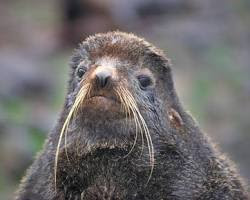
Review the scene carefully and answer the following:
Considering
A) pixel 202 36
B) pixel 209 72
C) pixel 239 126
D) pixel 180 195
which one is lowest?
pixel 180 195

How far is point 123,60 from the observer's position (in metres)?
7.21

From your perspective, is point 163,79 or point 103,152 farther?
point 163,79

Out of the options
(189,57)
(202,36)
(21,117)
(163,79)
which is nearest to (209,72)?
(189,57)

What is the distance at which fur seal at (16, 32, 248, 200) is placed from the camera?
6.93m

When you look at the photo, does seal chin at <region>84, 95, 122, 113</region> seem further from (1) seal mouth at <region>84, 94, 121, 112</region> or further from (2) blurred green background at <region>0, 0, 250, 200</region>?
(2) blurred green background at <region>0, 0, 250, 200</region>

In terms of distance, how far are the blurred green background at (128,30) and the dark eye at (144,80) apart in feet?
17.5

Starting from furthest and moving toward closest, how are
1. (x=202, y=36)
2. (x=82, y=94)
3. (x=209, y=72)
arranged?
(x=202, y=36), (x=209, y=72), (x=82, y=94)

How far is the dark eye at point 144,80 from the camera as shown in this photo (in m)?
7.26

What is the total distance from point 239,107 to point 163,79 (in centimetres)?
871

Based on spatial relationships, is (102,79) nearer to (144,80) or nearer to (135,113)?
(135,113)

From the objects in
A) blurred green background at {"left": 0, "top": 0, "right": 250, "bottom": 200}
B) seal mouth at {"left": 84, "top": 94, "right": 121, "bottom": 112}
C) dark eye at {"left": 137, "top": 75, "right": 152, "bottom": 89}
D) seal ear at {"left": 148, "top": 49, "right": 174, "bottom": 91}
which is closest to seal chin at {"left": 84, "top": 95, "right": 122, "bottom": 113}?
seal mouth at {"left": 84, "top": 94, "right": 121, "bottom": 112}

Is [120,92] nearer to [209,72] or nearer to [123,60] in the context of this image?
[123,60]

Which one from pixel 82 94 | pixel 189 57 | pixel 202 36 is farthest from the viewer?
pixel 202 36

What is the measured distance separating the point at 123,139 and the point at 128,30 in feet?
42.4
